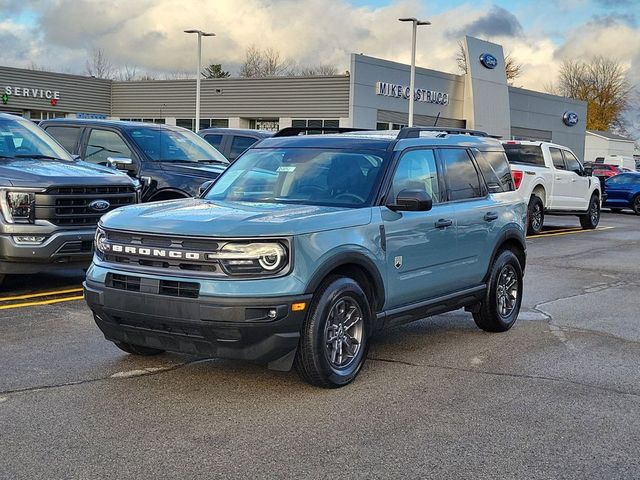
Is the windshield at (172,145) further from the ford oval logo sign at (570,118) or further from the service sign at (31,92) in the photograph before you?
the ford oval logo sign at (570,118)

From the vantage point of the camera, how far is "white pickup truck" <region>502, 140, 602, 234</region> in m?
18.0

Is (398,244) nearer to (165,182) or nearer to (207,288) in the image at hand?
(207,288)

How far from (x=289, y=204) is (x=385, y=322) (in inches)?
44.6

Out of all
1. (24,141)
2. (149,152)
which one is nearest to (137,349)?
(24,141)

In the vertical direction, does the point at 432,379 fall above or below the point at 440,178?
below

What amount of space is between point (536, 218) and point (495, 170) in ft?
35.9

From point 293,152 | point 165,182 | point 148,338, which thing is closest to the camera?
point 148,338

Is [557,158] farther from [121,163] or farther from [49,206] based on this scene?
[49,206]

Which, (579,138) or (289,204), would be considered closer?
(289,204)

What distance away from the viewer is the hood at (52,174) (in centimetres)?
866

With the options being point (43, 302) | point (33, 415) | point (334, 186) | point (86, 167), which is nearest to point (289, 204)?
point (334, 186)

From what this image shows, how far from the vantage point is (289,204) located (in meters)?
6.14

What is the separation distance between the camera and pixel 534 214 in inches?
722

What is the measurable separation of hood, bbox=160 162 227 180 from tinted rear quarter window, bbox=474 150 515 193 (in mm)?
4700
